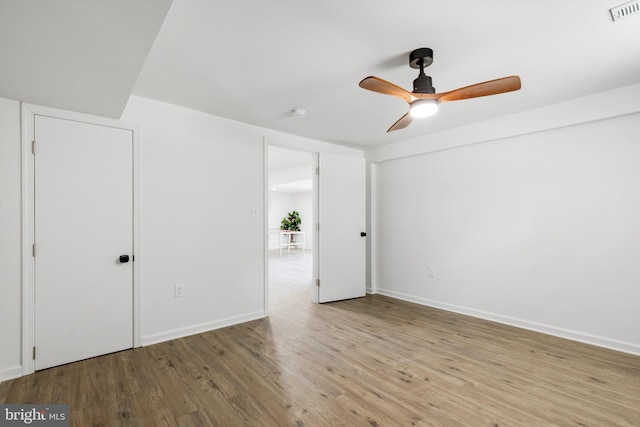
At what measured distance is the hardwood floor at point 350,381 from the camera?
177 centimetres

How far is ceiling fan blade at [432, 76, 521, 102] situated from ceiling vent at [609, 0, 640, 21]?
0.56 metres

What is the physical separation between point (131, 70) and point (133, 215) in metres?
1.42

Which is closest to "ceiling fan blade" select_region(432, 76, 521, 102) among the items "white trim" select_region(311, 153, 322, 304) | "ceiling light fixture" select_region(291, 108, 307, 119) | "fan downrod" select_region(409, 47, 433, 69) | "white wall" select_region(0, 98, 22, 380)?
"fan downrod" select_region(409, 47, 433, 69)

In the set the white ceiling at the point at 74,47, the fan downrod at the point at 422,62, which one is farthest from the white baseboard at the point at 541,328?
the white ceiling at the point at 74,47

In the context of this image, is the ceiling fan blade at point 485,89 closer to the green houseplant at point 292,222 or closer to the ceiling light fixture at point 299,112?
the ceiling light fixture at point 299,112

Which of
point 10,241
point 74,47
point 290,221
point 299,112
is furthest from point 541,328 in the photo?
point 290,221

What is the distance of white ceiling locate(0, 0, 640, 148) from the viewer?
1446mm

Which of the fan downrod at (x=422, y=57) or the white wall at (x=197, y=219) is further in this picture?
the white wall at (x=197, y=219)

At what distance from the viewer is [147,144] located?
281cm

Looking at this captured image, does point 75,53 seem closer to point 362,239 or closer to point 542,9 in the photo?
point 542,9

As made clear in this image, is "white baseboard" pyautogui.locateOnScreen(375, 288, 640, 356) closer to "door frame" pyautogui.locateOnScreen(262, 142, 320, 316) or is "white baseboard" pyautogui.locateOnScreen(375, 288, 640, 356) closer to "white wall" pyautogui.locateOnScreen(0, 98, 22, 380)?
"door frame" pyautogui.locateOnScreen(262, 142, 320, 316)

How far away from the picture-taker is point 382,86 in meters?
Answer: 1.86

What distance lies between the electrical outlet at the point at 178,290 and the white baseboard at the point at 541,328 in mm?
3090

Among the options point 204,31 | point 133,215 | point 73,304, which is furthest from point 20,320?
point 204,31
